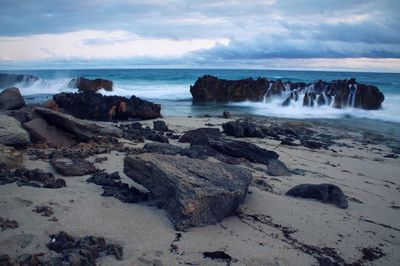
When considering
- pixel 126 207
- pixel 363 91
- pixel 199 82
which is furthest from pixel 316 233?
pixel 199 82

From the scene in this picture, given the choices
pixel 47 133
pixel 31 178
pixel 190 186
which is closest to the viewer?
pixel 190 186

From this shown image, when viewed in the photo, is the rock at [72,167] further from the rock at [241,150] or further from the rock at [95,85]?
the rock at [95,85]

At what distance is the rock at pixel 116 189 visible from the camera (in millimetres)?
5133

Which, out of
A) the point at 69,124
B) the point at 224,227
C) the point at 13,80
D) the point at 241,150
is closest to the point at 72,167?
the point at 69,124

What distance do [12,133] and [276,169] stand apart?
471 centimetres

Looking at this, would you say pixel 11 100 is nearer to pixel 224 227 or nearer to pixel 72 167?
pixel 72 167

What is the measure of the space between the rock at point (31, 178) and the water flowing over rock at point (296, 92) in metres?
19.9

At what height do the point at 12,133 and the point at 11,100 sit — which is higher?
the point at 11,100

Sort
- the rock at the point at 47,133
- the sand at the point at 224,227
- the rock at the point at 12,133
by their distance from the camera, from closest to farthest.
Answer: the sand at the point at 224,227 < the rock at the point at 12,133 < the rock at the point at 47,133

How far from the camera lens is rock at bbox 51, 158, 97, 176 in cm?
595

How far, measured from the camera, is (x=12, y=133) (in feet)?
22.9

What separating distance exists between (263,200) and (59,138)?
14.6ft

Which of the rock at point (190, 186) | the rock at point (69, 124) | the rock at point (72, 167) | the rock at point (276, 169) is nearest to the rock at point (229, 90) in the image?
the rock at point (276, 169)

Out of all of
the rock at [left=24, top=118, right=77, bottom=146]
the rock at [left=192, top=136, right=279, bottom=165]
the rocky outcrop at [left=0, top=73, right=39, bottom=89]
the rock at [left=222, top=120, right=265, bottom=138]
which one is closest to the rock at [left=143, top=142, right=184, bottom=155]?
the rock at [left=192, top=136, right=279, bottom=165]
